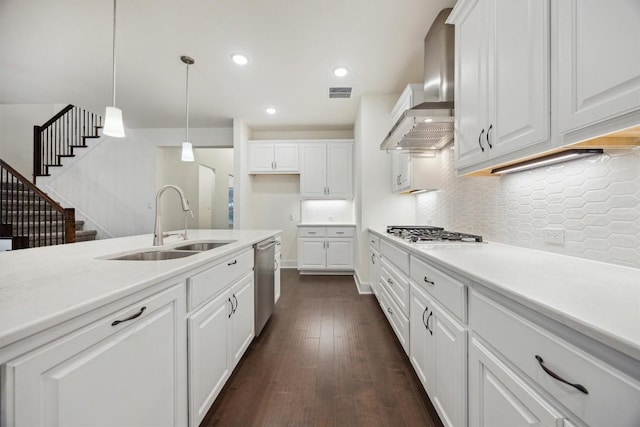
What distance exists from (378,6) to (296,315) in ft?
10.1

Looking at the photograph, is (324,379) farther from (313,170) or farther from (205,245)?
(313,170)

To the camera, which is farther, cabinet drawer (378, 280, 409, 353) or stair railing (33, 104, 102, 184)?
Result: stair railing (33, 104, 102, 184)

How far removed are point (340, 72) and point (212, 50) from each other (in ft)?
4.80

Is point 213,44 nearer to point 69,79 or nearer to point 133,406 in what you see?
point 69,79

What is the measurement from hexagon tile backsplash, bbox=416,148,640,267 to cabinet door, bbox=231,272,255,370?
74.6 inches

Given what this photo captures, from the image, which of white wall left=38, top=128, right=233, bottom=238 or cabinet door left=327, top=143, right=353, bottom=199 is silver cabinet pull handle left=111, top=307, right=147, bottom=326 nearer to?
cabinet door left=327, top=143, right=353, bottom=199

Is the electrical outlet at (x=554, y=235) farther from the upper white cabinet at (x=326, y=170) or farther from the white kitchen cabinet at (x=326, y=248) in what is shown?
the upper white cabinet at (x=326, y=170)

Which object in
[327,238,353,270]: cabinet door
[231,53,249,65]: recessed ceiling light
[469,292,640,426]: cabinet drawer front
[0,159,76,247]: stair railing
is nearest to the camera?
[469,292,640,426]: cabinet drawer front

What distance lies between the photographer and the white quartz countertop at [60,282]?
1.96ft

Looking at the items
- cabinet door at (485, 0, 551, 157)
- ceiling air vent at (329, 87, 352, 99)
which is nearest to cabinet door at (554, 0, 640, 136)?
cabinet door at (485, 0, 551, 157)

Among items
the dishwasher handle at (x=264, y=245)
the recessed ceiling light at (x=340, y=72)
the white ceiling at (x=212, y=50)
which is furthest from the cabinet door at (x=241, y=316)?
the recessed ceiling light at (x=340, y=72)

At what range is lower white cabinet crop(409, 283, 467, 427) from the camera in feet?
3.73

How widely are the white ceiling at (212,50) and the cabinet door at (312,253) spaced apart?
2.29 meters

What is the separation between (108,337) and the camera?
80 cm
